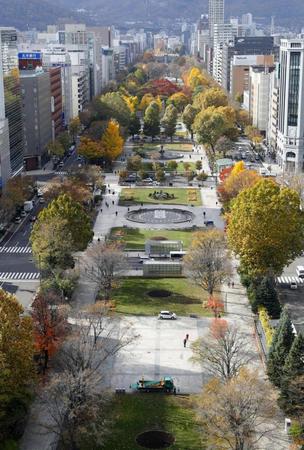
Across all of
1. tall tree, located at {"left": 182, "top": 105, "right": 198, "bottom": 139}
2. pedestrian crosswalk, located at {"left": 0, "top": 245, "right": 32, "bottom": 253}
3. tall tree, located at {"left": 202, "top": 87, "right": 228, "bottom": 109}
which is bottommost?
pedestrian crosswalk, located at {"left": 0, "top": 245, "right": 32, "bottom": 253}

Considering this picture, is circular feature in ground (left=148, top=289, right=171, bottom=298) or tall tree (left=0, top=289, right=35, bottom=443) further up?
tall tree (left=0, top=289, right=35, bottom=443)

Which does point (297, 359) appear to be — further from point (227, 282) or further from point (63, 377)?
point (227, 282)

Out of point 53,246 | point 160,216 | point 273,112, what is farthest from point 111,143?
point 53,246

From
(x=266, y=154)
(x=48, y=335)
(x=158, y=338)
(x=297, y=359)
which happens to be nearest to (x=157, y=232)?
(x=158, y=338)

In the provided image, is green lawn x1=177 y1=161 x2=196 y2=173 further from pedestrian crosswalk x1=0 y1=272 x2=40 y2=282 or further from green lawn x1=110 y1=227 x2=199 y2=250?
pedestrian crosswalk x1=0 y1=272 x2=40 y2=282

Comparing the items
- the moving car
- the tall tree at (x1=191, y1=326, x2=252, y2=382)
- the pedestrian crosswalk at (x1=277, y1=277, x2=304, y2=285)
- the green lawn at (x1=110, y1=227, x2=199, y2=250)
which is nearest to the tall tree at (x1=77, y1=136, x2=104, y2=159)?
the green lawn at (x1=110, y1=227, x2=199, y2=250)

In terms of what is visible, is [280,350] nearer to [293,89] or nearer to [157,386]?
[157,386]

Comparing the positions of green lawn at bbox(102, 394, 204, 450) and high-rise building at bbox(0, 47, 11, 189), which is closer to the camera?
green lawn at bbox(102, 394, 204, 450)

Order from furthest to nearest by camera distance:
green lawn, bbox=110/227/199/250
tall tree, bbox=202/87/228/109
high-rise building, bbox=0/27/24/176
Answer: tall tree, bbox=202/87/228/109 < high-rise building, bbox=0/27/24/176 < green lawn, bbox=110/227/199/250
